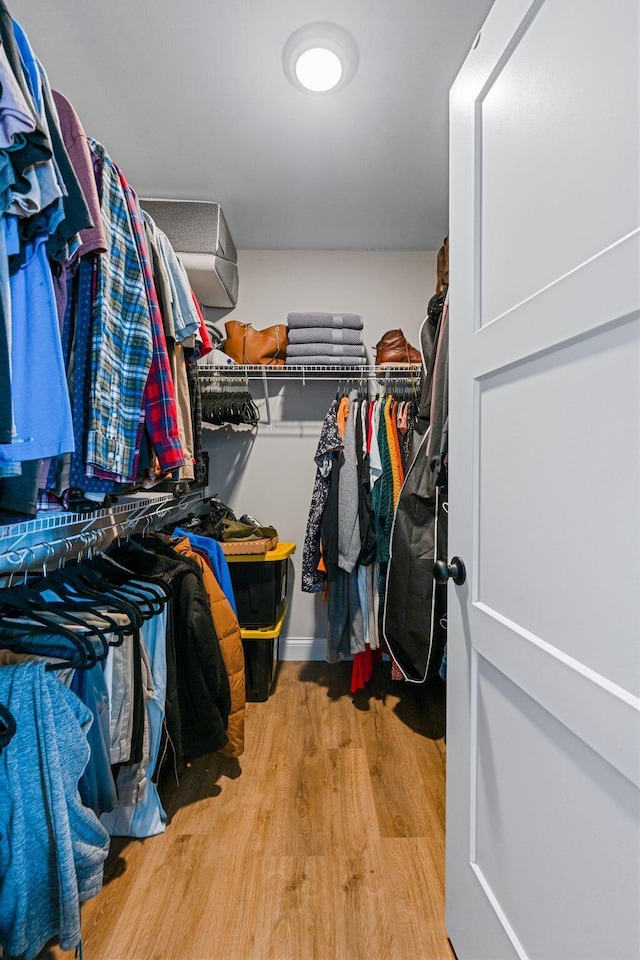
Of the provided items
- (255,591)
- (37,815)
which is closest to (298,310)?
(255,591)

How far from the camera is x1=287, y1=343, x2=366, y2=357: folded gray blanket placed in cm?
248

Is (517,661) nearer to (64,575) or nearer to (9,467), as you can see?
(9,467)

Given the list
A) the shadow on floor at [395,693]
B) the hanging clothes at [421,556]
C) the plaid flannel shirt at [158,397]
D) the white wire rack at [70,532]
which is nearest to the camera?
the white wire rack at [70,532]

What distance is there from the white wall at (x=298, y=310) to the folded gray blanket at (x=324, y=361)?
1.27ft

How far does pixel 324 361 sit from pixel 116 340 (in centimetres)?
143

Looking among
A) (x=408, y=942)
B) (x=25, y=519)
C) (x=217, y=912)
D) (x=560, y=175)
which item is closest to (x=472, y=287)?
(x=560, y=175)

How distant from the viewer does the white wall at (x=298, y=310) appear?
9.27 ft

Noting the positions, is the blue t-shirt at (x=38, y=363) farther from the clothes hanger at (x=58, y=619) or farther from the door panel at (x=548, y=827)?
the door panel at (x=548, y=827)

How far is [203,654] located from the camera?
60.1 inches

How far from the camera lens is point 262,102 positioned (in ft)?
5.64

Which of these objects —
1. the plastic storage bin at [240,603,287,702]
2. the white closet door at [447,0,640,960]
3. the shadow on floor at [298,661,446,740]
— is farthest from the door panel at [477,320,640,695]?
the plastic storage bin at [240,603,287,702]

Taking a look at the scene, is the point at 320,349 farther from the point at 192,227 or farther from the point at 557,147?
the point at 557,147

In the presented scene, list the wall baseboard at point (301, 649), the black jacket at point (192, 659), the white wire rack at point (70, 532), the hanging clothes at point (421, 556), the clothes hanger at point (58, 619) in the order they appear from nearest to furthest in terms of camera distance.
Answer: the clothes hanger at point (58, 619) → the white wire rack at point (70, 532) → the black jacket at point (192, 659) → the hanging clothes at point (421, 556) → the wall baseboard at point (301, 649)

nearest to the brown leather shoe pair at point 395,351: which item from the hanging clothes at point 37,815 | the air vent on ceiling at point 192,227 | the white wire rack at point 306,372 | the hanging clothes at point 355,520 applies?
the white wire rack at point 306,372
